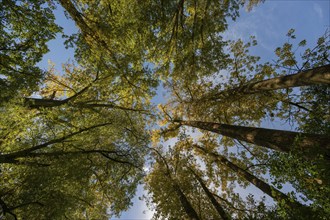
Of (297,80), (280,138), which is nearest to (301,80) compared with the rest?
(297,80)

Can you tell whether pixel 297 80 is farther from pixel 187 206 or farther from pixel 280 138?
pixel 187 206

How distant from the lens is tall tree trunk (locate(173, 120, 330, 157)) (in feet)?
17.1

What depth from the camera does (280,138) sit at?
6.95m

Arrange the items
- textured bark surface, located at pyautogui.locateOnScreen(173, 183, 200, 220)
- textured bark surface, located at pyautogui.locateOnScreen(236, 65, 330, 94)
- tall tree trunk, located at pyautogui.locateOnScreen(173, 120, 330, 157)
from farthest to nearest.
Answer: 1. textured bark surface, located at pyautogui.locateOnScreen(173, 183, 200, 220)
2. textured bark surface, located at pyautogui.locateOnScreen(236, 65, 330, 94)
3. tall tree trunk, located at pyautogui.locateOnScreen(173, 120, 330, 157)

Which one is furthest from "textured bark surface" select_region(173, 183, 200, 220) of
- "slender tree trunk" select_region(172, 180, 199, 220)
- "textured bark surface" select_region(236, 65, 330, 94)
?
"textured bark surface" select_region(236, 65, 330, 94)

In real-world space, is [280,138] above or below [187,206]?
above

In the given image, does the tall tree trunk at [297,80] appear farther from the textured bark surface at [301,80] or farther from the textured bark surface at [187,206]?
the textured bark surface at [187,206]

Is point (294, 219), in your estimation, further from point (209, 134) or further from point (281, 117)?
point (209, 134)

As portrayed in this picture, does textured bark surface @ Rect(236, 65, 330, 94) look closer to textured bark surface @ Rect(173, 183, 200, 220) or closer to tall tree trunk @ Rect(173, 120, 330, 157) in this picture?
tall tree trunk @ Rect(173, 120, 330, 157)

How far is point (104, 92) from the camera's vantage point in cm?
1176

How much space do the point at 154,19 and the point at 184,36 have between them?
1724 mm

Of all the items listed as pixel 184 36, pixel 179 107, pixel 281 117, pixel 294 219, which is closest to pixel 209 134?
pixel 179 107

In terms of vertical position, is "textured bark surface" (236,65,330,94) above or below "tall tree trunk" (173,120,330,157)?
above

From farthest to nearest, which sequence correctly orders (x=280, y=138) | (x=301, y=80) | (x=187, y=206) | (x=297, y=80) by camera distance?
1. (x=187, y=206)
2. (x=297, y=80)
3. (x=301, y=80)
4. (x=280, y=138)
